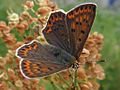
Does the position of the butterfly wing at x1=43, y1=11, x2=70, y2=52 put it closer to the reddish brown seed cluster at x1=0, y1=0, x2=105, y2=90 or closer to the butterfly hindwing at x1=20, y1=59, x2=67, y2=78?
the reddish brown seed cluster at x1=0, y1=0, x2=105, y2=90

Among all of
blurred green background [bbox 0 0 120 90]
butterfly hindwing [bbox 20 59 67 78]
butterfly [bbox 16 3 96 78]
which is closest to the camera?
butterfly hindwing [bbox 20 59 67 78]

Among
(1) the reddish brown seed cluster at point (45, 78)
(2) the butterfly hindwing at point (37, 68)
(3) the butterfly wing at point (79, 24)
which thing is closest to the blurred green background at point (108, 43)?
(1) the reddish brown seed cluster at point (45, 78)

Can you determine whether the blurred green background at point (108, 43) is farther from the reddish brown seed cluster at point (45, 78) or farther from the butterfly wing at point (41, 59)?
the butterfly wing at point (41, 59)

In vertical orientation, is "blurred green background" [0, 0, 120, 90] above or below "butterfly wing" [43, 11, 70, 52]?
below

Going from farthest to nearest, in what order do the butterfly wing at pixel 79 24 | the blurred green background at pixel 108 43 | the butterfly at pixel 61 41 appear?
the blurred green background at pixel 108 43
the butterfly wing at pixel 79 24
the butterfly at pixel 61 41

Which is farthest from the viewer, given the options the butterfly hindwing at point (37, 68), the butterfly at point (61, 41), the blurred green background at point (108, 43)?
the blurred green background at point (108, 43)

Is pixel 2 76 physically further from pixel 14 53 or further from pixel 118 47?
pixel 118 47

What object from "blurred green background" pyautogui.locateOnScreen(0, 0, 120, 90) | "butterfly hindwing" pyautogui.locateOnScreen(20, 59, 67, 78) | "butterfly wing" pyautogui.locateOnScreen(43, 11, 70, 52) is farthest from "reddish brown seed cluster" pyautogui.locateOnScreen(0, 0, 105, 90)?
"blurred green background" pyautogui.locateOnScreen(0, 0, 120, 90)

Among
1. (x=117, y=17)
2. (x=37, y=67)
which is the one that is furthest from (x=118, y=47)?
(x=37, y=67)
